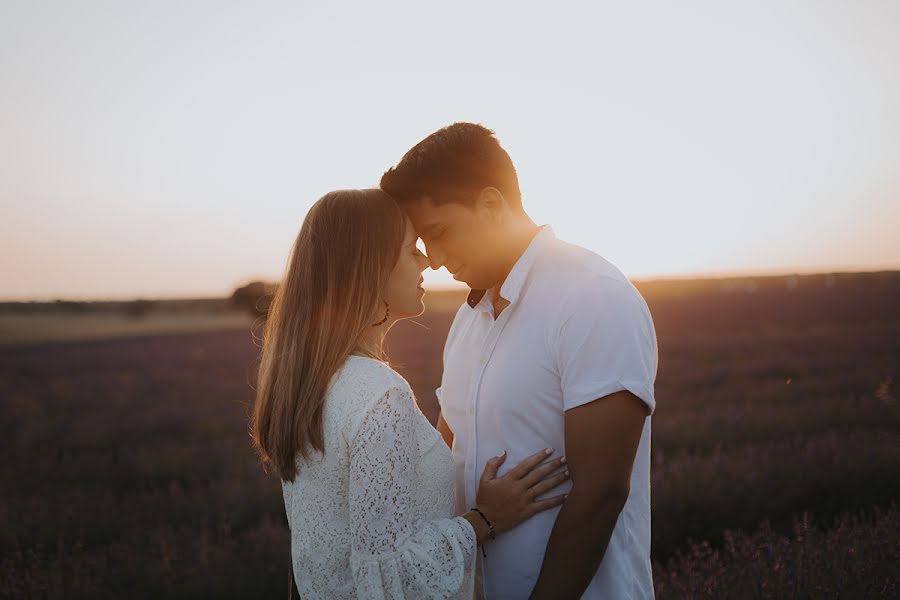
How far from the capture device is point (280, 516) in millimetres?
5516

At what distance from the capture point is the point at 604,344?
6.04 ft

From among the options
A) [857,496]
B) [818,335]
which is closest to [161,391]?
[857,496]

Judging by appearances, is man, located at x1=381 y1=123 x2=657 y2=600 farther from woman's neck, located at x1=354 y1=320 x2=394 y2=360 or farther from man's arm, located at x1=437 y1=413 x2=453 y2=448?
woman's neck, located at x1=354 y1=320 x2=394 y2=360

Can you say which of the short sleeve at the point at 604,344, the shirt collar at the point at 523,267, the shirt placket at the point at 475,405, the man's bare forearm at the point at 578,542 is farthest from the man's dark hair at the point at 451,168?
the man's bare forearm at the point at 578,542

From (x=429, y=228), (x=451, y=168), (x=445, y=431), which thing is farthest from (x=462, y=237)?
(x=445, y=431)

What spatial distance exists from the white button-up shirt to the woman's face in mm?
275

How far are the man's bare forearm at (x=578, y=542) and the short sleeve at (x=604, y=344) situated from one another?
268 mm

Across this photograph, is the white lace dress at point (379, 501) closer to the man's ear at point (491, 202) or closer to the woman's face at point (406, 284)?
the woman's face at point (406, 284)

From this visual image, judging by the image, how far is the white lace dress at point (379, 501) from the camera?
1.77 meters

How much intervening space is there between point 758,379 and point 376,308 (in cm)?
938

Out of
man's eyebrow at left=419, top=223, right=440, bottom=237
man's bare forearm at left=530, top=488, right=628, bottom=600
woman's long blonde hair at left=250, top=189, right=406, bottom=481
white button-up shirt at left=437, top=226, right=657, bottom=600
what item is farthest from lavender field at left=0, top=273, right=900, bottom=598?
woman's long blonde hair at left=250, top=189, right=406, bottom=481

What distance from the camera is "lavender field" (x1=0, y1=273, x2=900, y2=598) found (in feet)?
12.0

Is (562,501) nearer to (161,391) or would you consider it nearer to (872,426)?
(872,426)

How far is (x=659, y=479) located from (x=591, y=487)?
372cm
